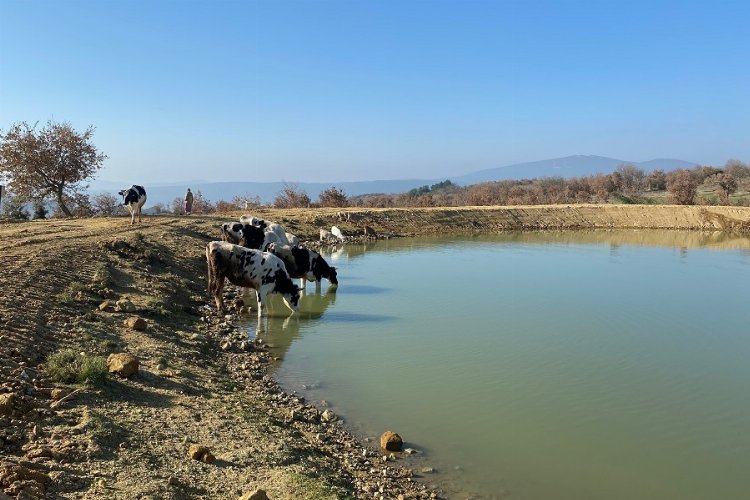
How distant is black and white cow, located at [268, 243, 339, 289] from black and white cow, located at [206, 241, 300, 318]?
97.2 inches

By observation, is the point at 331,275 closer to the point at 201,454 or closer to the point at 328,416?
the point at 328,416

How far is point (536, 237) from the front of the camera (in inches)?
1331

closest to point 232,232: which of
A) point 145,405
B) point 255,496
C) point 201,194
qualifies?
point 145,405

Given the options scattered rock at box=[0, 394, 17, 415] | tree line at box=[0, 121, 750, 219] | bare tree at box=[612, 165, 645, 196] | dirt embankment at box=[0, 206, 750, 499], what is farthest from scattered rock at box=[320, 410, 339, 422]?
bare tree at box=[612, 165, 645, 196]

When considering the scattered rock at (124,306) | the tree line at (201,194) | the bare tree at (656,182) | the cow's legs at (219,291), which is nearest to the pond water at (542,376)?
the cow's legs at (219,291)

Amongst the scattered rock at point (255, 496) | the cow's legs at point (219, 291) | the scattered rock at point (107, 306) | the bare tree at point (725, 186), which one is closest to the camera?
the scattered rock at point (255, 496)

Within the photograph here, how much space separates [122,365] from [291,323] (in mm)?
5507

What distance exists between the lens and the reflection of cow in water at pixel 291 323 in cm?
1078

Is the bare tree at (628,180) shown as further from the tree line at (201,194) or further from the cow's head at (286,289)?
the cow's head at (286,289)

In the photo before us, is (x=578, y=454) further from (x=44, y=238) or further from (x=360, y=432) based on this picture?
(x=44, y=238)

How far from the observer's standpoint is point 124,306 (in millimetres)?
9969

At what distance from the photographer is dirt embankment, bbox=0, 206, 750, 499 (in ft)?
15.4

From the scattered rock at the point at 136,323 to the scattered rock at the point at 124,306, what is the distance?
649 millimetres

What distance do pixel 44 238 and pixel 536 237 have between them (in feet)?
92.7
